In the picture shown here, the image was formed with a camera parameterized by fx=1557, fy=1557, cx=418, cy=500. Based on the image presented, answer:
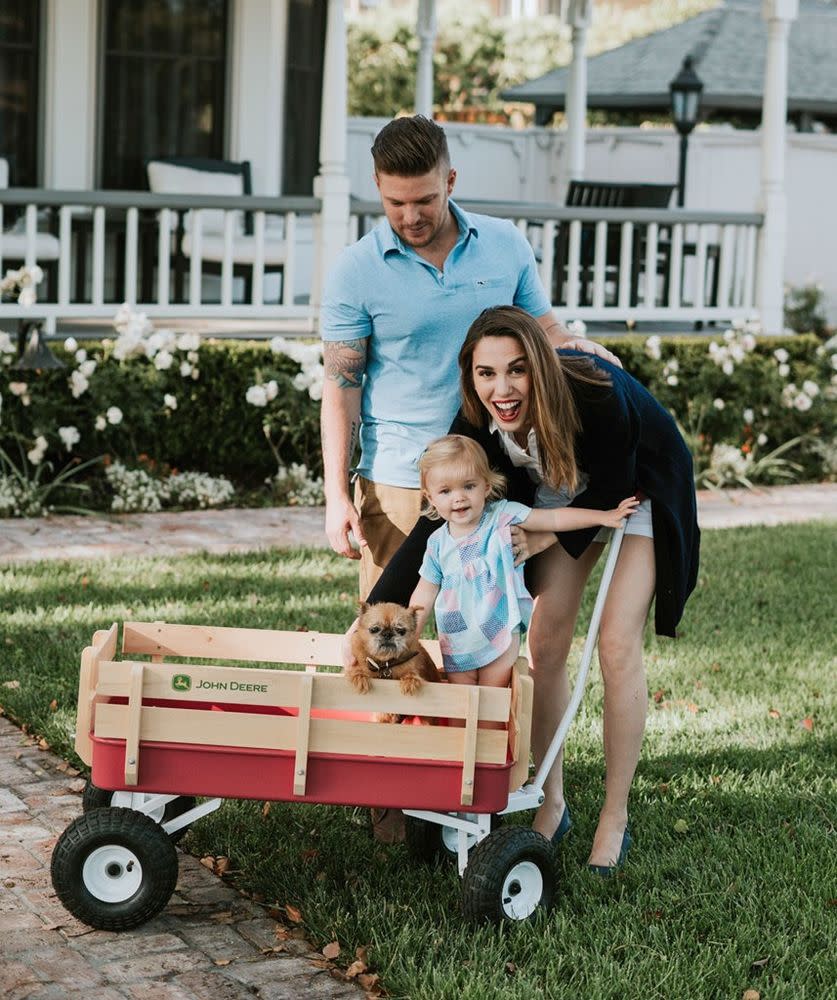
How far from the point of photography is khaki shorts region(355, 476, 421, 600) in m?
4.29

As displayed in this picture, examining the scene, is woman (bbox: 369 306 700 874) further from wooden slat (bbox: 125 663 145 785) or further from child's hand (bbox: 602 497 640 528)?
wooden slat (bbox: 125 663 145 785)

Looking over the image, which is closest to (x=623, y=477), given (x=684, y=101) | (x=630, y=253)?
(x=630, y=253)

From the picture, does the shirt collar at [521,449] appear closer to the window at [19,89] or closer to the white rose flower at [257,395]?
the white rose flower at [257,395]

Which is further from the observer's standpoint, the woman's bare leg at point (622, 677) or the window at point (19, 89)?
the window at point (19, 89)

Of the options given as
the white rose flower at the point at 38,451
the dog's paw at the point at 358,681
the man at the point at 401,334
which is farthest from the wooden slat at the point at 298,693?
the white rose flower at the point at 38,451

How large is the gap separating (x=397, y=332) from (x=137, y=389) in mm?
5538

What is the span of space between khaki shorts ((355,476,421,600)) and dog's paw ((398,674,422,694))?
53 cm

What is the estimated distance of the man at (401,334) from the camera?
4.16 metres

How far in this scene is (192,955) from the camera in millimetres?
3695

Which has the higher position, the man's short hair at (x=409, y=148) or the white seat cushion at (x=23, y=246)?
the man's short hair at (x=409, y=148)

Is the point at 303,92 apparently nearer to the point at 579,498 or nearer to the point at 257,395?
the point at 257,395

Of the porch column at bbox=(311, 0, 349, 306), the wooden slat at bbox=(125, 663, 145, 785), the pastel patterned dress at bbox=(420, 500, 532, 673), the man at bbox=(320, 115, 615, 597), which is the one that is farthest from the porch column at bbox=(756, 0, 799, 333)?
the wooden slat at bbox=(125, 663, 145, 785)

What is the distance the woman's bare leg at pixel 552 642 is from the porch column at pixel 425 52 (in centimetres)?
1172

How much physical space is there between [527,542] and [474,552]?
175mm
